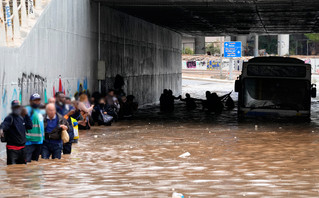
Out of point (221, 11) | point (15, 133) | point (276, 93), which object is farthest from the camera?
point (221, 11)

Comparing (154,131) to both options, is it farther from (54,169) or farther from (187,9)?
(54,169)

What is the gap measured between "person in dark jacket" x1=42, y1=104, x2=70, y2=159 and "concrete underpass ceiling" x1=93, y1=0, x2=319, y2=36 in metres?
12.4

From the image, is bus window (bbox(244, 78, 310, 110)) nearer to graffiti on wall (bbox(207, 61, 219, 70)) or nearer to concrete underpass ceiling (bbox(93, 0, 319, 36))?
concrete underpass ceiling (bbox(93, 0, 319, 36))

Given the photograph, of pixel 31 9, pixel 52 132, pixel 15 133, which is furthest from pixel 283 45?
pixel 15 133

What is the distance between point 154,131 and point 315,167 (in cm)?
977

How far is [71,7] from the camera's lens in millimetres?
22641

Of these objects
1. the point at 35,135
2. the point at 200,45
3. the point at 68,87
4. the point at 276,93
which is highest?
the point at 200,45

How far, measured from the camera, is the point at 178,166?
13.9 meters

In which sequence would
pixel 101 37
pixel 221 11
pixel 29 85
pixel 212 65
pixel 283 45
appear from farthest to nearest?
pixel 283 45 < pixel 212 65 < pixel 221 11 < pixel 101 37 < pixel 29 85

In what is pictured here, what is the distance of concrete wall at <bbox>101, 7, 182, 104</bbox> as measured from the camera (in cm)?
2917

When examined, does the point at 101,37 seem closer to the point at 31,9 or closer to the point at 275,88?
the point at 275,88

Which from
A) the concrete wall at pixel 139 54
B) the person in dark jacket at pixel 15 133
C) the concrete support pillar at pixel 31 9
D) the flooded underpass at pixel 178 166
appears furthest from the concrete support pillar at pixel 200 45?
the person in dark jacket at pixel 15 133

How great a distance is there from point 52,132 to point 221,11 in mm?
17514

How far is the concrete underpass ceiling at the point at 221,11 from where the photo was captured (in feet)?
86.6
